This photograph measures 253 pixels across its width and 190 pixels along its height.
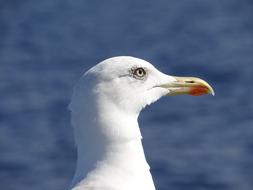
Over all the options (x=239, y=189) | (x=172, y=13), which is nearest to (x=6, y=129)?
(x=239, y=189)

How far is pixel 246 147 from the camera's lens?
1709 cm

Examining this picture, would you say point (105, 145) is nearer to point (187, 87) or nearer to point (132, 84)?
point (132, 84)

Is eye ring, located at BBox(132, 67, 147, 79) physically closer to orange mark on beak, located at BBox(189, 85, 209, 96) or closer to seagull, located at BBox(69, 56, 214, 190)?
seagull, located at BBox(69, 56, 214, 190)

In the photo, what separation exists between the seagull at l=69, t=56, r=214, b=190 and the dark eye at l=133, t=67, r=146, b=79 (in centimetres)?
2

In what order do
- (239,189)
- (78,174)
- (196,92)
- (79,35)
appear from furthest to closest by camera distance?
(79,35) → (239,189) → (196,92) → (78,174)

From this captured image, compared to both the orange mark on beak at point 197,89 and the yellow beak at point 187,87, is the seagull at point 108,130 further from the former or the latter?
the orange mark on beak at point 197,89

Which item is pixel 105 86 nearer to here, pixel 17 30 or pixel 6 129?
pixel 6 129

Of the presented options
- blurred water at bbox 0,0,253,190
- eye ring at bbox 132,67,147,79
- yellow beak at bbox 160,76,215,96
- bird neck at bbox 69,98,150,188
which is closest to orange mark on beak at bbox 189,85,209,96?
yellow beak at bbox 160,76,215,96

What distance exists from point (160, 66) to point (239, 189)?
2.92 metres

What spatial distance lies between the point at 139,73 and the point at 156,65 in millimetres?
8619

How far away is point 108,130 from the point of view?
370 inches

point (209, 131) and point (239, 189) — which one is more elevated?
point (209, 131)

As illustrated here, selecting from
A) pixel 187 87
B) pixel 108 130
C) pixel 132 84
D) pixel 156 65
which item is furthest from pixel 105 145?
pixel 156 65

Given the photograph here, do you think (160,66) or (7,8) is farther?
(7,8)
